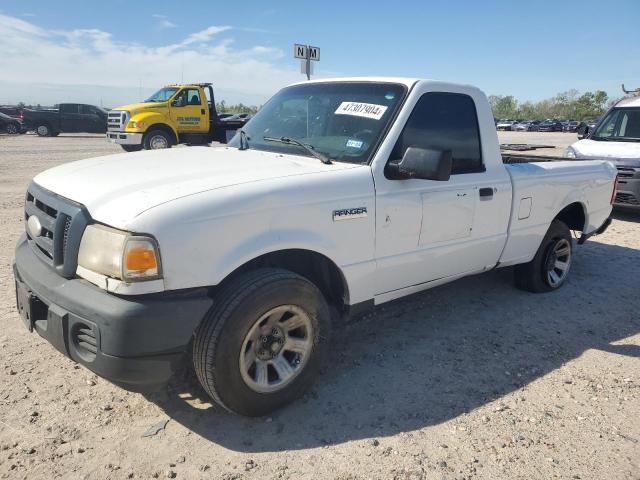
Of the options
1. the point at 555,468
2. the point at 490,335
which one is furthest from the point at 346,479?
the point at 490,335

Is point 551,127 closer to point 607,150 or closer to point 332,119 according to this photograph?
point 607,150

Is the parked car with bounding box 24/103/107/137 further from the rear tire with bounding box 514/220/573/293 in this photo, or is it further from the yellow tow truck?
the rear tire with bounding box 514/220/573/293

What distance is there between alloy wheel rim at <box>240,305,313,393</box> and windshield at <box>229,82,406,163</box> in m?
1.09

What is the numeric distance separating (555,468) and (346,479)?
3.51 ft

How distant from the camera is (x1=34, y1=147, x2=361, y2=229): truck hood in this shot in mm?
2445

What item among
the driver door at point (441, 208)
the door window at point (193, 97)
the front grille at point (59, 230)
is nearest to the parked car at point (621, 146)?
the driver door at point (441, 208)

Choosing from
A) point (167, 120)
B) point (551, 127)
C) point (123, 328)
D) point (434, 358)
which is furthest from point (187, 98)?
point (551, 127)

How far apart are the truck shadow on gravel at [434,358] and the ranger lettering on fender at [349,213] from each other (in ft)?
3.57

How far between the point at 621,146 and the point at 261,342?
8658mm

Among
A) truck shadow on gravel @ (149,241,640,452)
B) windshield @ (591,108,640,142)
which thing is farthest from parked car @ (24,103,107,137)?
truck shadow on gravel @ (149,241,640,452)

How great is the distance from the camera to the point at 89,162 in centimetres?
338

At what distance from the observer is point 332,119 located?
3566 mm

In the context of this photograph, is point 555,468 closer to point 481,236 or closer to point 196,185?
point 481,236

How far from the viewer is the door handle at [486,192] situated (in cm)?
380
